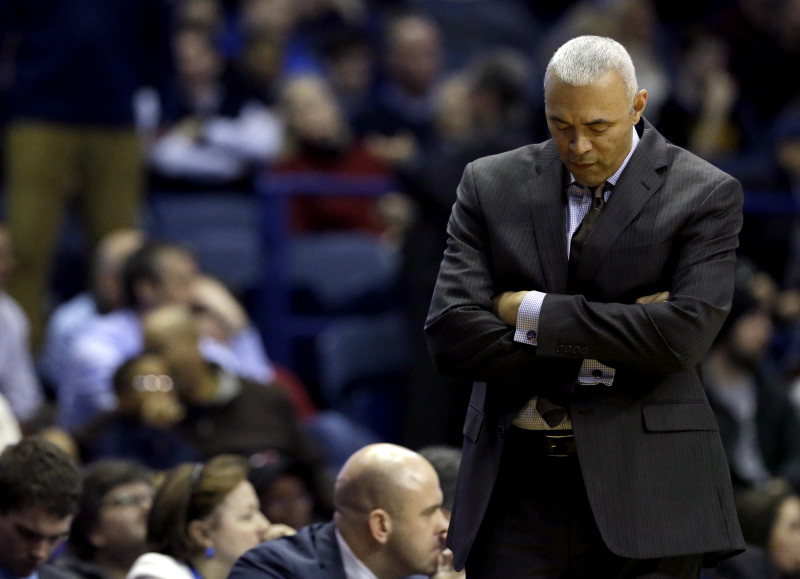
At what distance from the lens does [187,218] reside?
8.91m

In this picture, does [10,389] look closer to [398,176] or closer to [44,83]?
[44,83]

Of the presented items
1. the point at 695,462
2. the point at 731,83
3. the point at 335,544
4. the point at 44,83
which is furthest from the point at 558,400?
the point at 731,83

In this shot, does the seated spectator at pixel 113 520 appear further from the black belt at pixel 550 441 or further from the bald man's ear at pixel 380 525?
the black belt at pixel 550 441

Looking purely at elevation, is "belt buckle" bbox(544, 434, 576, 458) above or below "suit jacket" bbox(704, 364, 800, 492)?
above

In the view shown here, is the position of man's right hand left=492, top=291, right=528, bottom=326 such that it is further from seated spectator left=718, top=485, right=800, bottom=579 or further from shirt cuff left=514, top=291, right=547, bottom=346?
seated spectator left=718, top=485, right=800, bottom=579

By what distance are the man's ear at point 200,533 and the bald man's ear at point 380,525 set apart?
610 mm

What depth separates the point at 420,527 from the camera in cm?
411

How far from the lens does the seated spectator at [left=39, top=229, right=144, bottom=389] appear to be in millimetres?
7289

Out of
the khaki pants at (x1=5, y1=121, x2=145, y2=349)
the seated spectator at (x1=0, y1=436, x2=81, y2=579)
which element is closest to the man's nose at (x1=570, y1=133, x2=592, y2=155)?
the seated spectator at (x1=0, y1=436, x2=81, y2=579)

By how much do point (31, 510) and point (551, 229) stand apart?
203 centimetres

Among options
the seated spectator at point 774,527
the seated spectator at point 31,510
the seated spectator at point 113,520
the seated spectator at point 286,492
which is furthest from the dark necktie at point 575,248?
the seated spectator at point 774,527

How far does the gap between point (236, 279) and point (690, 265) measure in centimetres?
575

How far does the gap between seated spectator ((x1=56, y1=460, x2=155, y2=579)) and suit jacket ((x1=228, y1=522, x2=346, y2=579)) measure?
95 centimetres

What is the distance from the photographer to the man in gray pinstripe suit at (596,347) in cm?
288
